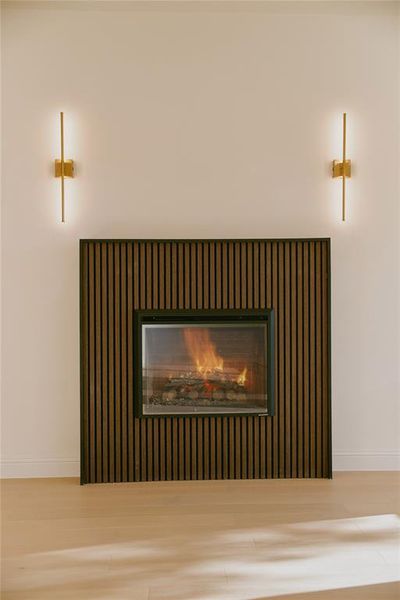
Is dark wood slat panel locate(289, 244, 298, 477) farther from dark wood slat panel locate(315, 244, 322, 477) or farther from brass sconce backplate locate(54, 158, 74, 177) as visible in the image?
brass sconce backplate locate(54, 158, 74, 177)

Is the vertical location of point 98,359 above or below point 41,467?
above

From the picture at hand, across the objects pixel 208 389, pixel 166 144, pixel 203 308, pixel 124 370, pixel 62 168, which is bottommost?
pixel 208 389

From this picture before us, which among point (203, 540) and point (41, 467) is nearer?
point (203, 540)

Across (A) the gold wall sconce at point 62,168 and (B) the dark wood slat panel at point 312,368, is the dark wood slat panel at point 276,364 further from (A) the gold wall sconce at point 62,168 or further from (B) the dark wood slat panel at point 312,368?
(A) the gold wall sconce at point 62,168

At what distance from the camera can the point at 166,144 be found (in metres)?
4.05

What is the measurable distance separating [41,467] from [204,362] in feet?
4.54

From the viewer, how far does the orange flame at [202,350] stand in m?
3.93

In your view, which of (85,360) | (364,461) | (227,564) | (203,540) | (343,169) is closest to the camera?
(227,564)

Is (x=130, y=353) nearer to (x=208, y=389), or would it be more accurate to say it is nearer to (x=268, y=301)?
(x=208, y=389)

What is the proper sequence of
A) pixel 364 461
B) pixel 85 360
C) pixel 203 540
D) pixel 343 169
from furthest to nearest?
1. pixel 364 461
2. pixel 343 169
3. pixel 85 360
4. pixel 203 540

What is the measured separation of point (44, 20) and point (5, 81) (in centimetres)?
51

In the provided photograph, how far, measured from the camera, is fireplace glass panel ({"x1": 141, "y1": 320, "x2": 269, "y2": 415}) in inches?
154

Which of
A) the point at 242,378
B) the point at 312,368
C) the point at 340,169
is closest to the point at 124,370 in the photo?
the point at 242,378

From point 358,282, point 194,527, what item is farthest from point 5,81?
point 194,527
